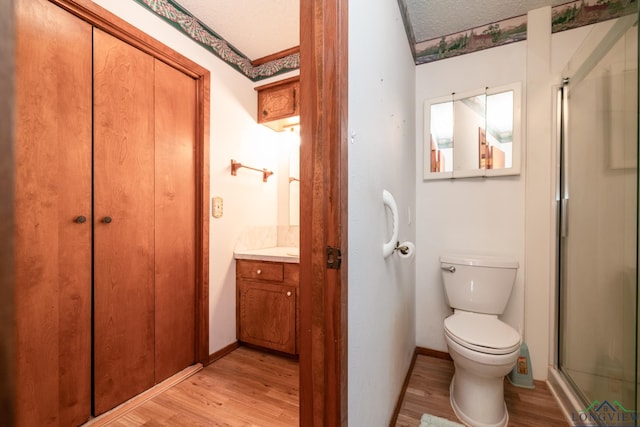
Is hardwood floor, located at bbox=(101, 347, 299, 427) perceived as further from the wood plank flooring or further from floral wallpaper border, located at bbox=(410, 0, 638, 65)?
floral wallpaper border, located at bbox=(410, 0, 638, 65)

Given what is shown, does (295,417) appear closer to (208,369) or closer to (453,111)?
(208,369)

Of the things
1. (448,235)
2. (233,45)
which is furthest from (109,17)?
(448,235)

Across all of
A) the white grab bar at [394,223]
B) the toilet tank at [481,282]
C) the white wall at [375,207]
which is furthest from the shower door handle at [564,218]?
the white grab bar at [394,223]

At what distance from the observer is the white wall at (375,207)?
0.88m

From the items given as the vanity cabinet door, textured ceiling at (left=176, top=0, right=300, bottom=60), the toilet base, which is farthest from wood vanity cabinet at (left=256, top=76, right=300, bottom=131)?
the toilet base

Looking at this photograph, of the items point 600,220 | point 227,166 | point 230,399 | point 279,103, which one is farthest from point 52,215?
point 600,220

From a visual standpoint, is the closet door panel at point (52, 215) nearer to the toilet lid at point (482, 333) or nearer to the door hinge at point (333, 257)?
the door hinge at point (333, 257)

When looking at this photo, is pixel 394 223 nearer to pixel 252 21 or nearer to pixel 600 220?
pixel 600 220

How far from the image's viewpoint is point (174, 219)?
5.79 feet

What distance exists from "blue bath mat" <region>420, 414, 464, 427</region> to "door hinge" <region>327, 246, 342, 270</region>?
119cm

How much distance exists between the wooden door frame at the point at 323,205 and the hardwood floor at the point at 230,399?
0.89m

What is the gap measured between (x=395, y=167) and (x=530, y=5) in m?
1.51

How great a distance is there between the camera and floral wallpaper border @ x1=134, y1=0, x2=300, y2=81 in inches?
64.6

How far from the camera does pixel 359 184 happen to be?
922 mm
